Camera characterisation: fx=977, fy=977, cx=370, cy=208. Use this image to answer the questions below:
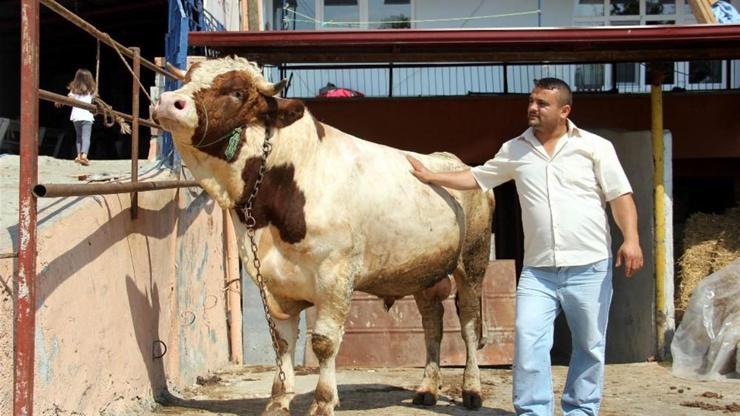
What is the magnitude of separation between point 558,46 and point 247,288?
4.21 meters

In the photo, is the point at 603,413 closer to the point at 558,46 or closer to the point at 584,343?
the point at 584,343

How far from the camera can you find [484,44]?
9.73m

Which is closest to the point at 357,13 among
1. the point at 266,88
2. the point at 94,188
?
the point at 266,88

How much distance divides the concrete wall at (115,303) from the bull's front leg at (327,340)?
3.91 ft

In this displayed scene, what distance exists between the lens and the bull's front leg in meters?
5.95

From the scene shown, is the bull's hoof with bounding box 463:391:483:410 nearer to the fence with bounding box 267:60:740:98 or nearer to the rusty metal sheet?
the rusty metal sheet

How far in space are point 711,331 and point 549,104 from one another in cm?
484

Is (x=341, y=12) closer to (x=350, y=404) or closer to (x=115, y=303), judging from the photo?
(x=350, y=404)

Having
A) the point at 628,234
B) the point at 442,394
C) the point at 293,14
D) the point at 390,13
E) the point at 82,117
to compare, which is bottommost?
the point at 442,394

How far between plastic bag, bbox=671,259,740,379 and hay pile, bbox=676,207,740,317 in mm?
858

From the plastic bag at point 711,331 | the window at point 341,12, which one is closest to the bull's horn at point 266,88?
the plastic bag at point 711,331

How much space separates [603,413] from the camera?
23.0 ft

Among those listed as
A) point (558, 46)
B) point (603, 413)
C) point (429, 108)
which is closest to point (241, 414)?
point (603, 413)

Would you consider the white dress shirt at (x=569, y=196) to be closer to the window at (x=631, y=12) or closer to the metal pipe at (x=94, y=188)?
the metal pipe at (x=94, y=188)
